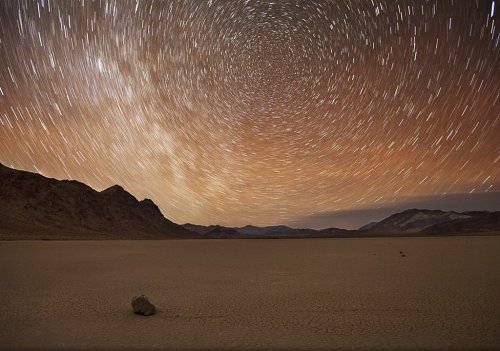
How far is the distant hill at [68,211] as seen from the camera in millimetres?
78000

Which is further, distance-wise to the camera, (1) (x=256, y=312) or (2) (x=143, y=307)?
(1) (x=256, y=312)

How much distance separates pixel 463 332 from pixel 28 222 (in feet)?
282

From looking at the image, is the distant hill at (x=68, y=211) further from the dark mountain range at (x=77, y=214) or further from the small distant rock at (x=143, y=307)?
the small distant rock at (x=143, y=307)

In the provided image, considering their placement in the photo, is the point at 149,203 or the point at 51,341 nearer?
the point at 51,341

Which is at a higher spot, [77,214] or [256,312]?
[77,214]

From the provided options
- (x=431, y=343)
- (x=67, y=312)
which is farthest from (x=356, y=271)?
(x=67, y=312)

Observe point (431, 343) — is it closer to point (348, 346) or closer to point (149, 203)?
point (348, 346)

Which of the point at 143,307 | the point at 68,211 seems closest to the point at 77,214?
the point at 68,211

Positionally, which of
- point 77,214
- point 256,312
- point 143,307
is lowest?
point 256,312

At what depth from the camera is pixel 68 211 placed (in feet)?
311

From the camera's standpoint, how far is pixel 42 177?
101688 mm

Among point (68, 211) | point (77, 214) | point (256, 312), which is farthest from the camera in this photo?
point (77, 214)

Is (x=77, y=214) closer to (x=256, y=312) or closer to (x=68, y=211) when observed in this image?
(x=68, y=211)

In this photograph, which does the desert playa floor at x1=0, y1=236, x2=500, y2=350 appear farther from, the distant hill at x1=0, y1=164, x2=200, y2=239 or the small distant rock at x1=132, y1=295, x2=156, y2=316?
the distant hill at x1=0, y1=164, x2=200, y2=239
